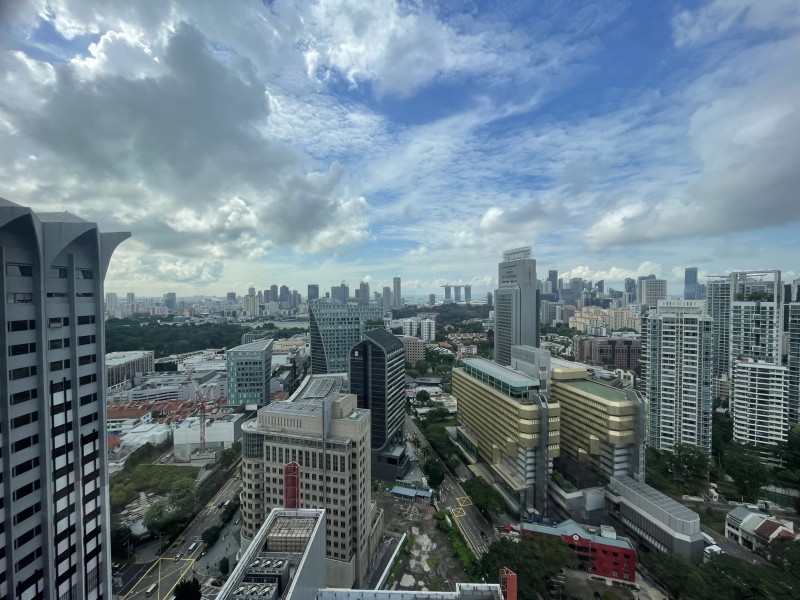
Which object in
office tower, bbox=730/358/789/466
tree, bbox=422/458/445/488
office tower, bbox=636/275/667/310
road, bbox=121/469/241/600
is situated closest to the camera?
road, bbox=121/469/241/600

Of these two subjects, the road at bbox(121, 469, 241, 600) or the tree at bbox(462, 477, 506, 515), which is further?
the tree at bbox(462, 477, 506, 515)

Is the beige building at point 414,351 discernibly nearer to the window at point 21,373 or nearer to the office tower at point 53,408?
the office tower at point 53,408

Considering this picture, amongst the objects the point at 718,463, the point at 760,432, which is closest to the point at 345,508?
the point at 718,463

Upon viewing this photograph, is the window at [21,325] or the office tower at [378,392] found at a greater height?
the window at [21,325]

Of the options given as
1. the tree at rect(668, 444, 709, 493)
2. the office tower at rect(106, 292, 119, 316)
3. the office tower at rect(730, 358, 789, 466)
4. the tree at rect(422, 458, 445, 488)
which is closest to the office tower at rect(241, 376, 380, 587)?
the tree at rect(422, 458, 445, 488)

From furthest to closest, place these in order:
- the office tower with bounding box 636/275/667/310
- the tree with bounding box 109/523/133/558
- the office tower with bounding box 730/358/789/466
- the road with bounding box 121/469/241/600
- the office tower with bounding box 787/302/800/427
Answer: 1. the office tower with bounding box 636/275/667/310
2. the office tower with bounding box 787/302/800/427
3. the office tower with bounding box 730/358/789/466
4. the tree with bounding box 109/523/133/558
5. the road with bounding box 121/469/241/600

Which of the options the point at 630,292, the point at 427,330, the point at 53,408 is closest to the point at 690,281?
the point at 630,292

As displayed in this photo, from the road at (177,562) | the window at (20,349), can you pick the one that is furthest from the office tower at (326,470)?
the window at (20,349)

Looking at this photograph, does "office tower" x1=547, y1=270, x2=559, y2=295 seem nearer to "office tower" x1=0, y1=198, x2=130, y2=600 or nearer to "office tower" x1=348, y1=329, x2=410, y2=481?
"office tower" x1=348, y1=329, x2=410, y2=481
